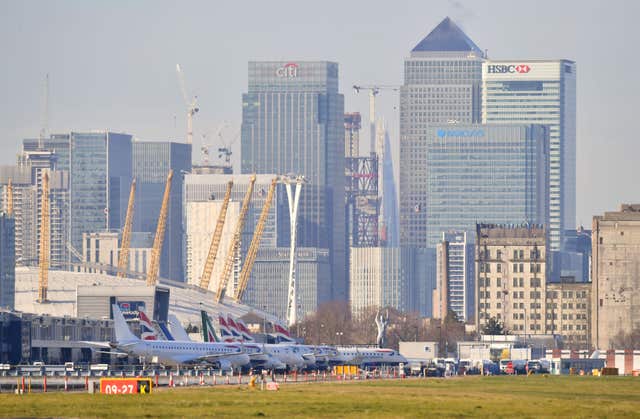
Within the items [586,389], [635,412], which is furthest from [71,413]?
[586,389]

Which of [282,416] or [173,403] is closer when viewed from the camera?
[282,416]

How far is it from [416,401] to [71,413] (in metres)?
30.4

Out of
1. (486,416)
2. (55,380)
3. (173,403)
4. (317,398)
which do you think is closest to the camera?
(486,416)

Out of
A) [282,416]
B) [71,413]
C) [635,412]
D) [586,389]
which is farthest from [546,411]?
[586,389]

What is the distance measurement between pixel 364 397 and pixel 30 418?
3795cm

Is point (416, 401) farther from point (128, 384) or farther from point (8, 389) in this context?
point (8, 389)

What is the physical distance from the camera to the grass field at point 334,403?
434 feet

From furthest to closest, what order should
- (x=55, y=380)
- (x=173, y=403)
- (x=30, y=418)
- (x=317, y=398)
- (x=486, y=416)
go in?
(x=55, y=380), (x=317, y=398), (x=173, y=403), (x=486, y=416), (x=30, y=418)

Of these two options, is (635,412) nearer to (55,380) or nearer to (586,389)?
Result: (586,389)

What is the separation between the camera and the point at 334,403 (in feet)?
477

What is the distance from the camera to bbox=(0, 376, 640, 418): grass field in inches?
5212

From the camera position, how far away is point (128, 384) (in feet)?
515

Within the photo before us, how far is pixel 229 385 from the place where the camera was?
18500 cm

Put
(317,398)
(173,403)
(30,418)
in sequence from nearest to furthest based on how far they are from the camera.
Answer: (30,418) → (173,403) → (317,398)
